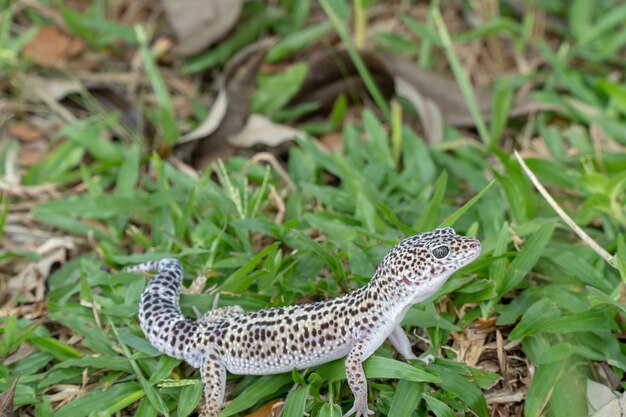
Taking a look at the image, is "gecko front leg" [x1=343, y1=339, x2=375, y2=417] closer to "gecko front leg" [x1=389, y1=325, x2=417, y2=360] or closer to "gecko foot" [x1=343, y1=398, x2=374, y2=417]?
"gecko foot" [x1=343, y1=398, x2=374, y2=417]

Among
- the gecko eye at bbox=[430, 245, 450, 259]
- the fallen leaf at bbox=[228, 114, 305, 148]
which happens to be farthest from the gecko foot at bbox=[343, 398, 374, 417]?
the fallen leaf at bbox=[228, 114, 305, 148]

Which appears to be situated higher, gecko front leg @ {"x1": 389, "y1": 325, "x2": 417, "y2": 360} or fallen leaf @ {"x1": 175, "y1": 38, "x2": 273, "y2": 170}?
fallen leaf @ {"x1": 175, "y1": 38, "x2": 273, "y2": 170}

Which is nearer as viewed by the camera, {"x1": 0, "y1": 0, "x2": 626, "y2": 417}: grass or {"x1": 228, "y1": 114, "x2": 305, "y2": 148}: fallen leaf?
{"x1": 0, "y1": 0, "x2": 626, "y2": 417}: grass

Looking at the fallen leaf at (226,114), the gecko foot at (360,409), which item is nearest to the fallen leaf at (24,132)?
the fallen leaf at (226,114)

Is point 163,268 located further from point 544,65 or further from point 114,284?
point 544,65

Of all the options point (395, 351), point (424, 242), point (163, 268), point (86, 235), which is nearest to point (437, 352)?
point (395, 351)

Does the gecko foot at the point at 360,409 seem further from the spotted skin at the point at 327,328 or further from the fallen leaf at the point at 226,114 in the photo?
the fallen leaf at the point at 226,114

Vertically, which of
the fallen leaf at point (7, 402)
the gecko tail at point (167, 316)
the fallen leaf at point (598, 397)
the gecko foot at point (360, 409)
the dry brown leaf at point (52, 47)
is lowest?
the fallen leaf at point (598, 397)
